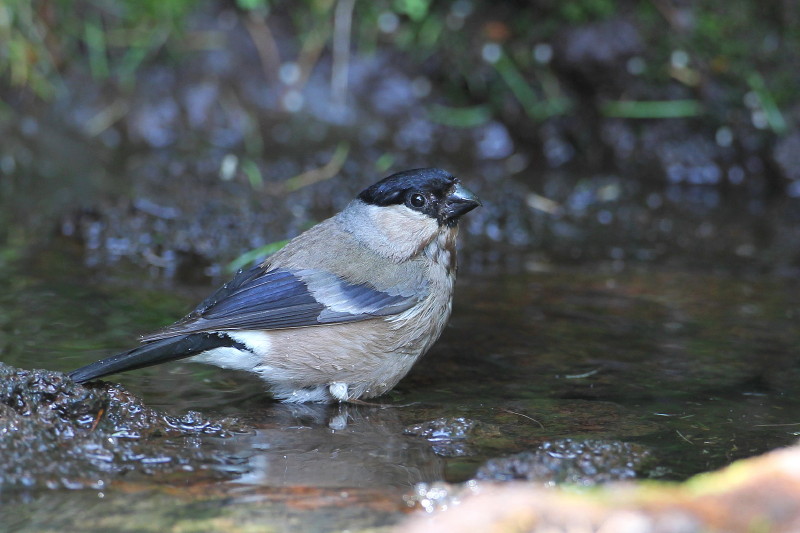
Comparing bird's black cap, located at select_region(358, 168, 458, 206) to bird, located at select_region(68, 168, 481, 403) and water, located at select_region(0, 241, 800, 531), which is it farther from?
water, located at select_region(0, 241, 800, 531)

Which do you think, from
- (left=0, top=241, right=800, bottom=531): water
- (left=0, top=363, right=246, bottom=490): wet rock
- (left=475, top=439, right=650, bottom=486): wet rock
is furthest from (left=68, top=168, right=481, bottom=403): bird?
(left=475, top=439, right=650, bottom=486): wet rock

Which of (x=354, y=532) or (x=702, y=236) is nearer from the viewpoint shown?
(x=354, y=532)

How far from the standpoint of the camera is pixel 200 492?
3125 mm

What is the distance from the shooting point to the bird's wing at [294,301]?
4449 mm

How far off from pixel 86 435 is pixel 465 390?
181 cm

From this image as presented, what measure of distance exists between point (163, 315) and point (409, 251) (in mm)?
1451

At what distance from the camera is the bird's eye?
16.3ft

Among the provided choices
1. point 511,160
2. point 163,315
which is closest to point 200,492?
point 163,315

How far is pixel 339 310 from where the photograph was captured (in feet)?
15.1

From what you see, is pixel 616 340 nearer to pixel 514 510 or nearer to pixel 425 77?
pixel 514 510

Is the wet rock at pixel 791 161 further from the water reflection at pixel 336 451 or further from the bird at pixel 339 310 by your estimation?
the water reflection at pixel 336 451

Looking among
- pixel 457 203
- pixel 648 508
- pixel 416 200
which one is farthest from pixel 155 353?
pixel 648 508

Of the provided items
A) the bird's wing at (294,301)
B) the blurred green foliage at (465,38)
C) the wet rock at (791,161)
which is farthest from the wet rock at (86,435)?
the wet rock at (791,161)

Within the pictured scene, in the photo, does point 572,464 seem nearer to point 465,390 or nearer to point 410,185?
point 465,390
